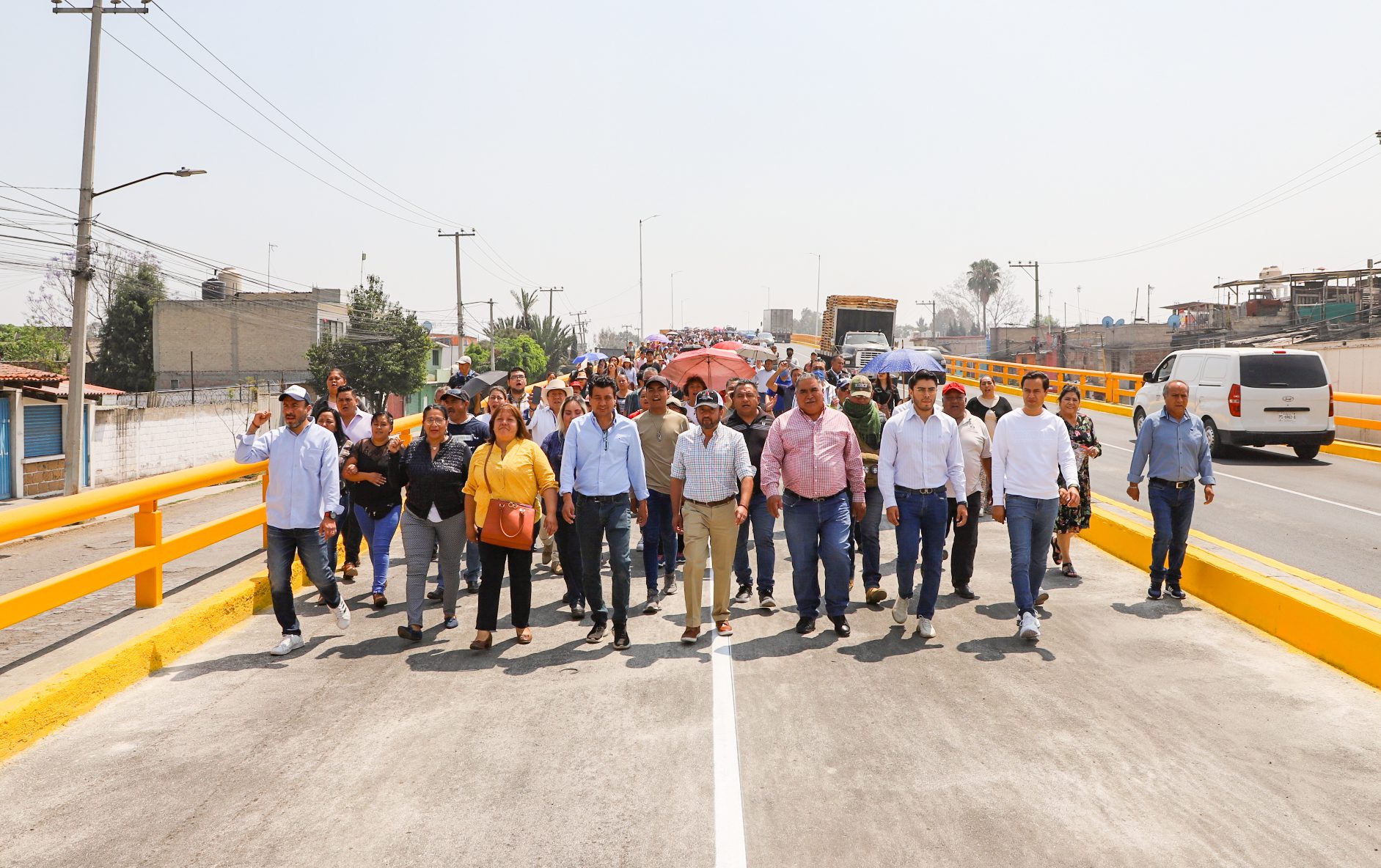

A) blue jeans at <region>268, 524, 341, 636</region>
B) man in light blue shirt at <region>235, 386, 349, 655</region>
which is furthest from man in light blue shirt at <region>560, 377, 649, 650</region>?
blue jeans at <region>268, 524, 341, 636</region>

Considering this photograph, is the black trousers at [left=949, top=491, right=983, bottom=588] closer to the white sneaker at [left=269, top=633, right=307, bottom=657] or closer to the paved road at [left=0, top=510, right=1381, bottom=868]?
the paved road at [left=0, top=510, right=1381, bottom=868]

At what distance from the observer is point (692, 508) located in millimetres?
7102

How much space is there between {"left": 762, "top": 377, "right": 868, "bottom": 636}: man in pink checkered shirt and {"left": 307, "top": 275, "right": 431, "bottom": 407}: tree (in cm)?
5017

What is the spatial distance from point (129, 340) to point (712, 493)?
6289 cm

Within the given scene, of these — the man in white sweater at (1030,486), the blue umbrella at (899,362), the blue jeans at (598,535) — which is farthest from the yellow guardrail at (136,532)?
the blue umbrella at (899,362)

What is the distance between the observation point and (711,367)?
1667 cm

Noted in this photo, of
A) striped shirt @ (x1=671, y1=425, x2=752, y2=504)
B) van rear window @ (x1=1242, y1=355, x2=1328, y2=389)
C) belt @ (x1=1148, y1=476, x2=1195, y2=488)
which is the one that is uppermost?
van rear window @ (x1=1242, y1=355, x2=1328, y2=389)

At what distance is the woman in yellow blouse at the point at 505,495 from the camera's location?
6848 millimetres

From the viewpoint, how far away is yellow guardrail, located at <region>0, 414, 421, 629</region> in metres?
5.68

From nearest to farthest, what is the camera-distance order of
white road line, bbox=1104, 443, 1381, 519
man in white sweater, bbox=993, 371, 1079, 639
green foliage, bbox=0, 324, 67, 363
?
1. man in white sweater, bbox=993, 371, 1079, 639
2. white road line, bbox=1104, 443, 1381, 519
3. green foliage, bbox=0, 324, 67, 363

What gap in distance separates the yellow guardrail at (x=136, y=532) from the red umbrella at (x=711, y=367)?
8327mm

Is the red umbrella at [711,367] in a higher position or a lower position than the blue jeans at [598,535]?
higher

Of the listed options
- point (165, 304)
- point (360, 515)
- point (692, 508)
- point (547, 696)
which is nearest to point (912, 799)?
point (547, 696)

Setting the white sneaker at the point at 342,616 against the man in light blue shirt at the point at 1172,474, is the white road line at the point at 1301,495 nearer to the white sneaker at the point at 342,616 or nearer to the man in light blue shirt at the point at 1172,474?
the man in light blue shirt at the point at 1172,474
